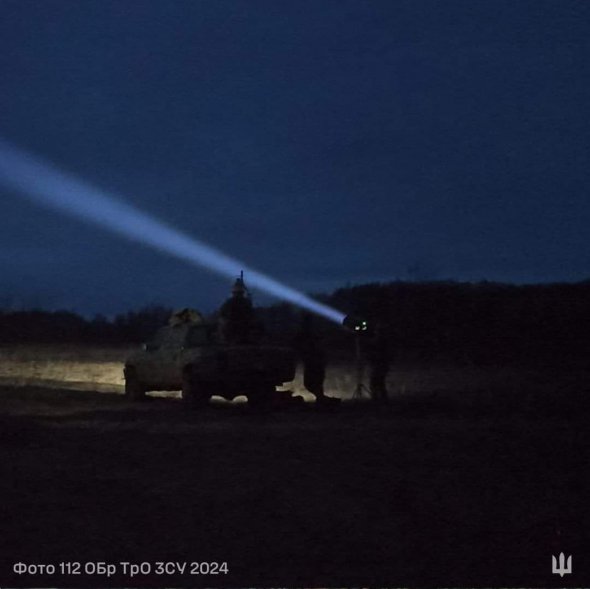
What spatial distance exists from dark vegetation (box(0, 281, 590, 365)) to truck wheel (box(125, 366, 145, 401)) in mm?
12716

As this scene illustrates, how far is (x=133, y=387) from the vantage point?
904 inches

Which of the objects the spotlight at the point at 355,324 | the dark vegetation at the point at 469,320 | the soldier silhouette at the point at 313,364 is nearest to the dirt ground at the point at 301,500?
the soldier silhouette at the point at 313,364

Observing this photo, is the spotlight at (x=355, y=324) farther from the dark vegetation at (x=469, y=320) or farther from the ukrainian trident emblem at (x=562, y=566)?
the ukrainian trident emblem at (x=562, y=566)

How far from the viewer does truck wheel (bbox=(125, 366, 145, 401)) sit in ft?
74.2

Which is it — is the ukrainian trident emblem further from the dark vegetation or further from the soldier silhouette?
the dark vegetation

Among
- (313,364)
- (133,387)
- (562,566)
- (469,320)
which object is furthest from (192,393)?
(469,320)

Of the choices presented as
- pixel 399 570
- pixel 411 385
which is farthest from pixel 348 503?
pixel 411 385

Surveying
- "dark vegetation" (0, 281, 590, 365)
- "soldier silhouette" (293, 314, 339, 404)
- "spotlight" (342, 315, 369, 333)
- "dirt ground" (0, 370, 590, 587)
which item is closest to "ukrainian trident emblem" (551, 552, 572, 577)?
"dirt ground" (0, 370, 590, 587)

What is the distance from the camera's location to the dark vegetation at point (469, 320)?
37.3 meters

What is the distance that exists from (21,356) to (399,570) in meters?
34.0

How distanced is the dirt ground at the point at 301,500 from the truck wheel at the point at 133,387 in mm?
5890

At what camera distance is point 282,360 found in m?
20.6

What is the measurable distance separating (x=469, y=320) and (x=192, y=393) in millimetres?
23583

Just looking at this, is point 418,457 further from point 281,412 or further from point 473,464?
point 281,412
